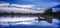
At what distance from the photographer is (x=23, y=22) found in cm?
169

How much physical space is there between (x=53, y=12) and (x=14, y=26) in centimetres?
61

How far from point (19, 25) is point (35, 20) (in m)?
0.25

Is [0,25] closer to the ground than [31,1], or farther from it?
closer to the ground

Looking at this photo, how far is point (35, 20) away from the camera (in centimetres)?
169

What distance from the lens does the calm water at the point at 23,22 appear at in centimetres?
168

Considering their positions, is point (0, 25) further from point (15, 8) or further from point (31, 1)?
point (31, 1)

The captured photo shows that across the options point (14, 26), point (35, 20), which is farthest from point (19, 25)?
point (35, 20)

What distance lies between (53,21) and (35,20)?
26 centimetres

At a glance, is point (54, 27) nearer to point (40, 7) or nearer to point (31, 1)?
point (40, 7)

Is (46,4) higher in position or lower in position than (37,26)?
higher

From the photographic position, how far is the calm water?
1.68 meters

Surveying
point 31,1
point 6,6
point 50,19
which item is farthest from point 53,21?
point 6,6

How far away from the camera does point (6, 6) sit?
5.48ft

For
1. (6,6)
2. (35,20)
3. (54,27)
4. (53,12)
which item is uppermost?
(6,6)
